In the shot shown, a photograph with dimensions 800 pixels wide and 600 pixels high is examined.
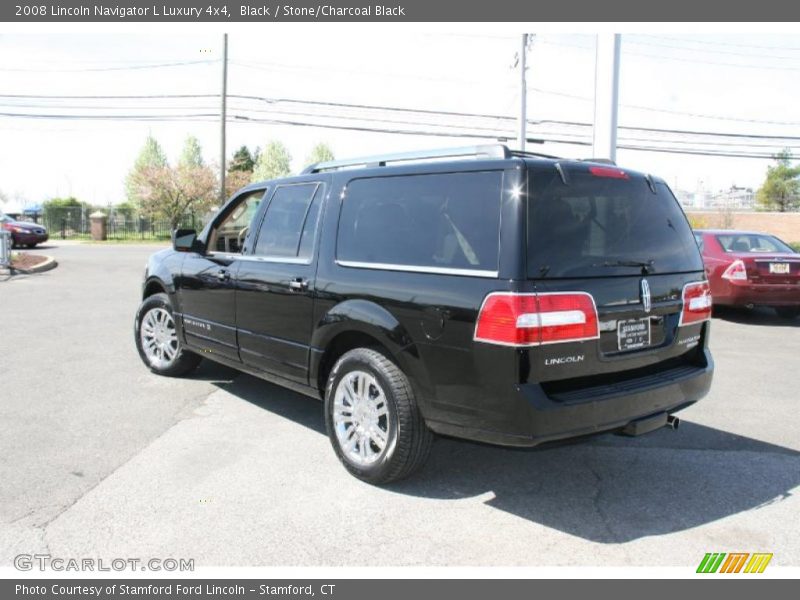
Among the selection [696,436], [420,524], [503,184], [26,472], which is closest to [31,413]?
[26,472]

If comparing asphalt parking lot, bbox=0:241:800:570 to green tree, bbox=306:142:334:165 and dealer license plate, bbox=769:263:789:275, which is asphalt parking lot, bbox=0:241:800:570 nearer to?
dealer license plate, bbox=769:263:789:275

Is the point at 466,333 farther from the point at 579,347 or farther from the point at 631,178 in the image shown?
the point at 631,178

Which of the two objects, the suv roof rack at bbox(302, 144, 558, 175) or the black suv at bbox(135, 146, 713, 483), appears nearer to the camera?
the black suv at bbox(135, 146, 713, 483)

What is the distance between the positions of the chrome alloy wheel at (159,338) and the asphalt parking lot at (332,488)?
30 centimetres

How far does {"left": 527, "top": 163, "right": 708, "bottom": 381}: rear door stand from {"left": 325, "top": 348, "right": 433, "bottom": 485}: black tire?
838 mm

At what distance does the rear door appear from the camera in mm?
3379

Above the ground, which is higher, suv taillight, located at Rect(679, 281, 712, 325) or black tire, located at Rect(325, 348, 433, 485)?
suv taillight, located at Rect(679, 281, 712, 325)

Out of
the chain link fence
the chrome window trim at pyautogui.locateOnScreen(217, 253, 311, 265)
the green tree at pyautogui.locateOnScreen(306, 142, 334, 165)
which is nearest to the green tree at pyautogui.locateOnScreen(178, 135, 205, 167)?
the green tree at pyautogui.locateOnScreen(306, 142, 334, 165)

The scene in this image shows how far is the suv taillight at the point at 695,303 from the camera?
406 cm

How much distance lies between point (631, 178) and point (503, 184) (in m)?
0.97

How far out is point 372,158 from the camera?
181 inches

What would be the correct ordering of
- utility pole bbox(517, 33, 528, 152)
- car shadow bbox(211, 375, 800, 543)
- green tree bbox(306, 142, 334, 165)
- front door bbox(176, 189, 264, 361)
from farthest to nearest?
green tree bbox(306, 142, 334, 165), utility pole bbox(517, 33, 528, 152), front door bbox(176, 189, 264, 361), car shadow bbox(211, 375, 800, 543)
